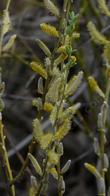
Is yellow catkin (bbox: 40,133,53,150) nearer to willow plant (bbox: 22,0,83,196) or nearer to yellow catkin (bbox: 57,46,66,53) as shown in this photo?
willow plant (bbox: 22,0,83,196)

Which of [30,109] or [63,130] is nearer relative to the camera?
[63,130]

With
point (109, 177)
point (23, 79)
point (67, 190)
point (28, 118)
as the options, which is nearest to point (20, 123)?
point (28, 118)

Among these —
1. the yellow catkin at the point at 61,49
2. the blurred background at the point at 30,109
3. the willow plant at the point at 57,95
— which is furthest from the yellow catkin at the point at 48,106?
the blurred background at the point at 30,109

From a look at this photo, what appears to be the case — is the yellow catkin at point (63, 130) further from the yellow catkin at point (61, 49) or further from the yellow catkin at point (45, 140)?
the yellow catkin at point (61, 49)

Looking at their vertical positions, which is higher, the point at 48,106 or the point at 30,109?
the point at 48,106

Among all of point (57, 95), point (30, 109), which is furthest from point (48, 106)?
point (30, 109)

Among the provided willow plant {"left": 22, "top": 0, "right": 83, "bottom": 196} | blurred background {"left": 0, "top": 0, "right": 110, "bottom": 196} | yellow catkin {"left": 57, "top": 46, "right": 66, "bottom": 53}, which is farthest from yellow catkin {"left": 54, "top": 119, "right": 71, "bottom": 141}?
blurred background {"left": 0, "top": 0, "right": 110, "bottom": 196}

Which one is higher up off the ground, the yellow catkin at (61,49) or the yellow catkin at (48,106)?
the yellow catkin at (61,49)

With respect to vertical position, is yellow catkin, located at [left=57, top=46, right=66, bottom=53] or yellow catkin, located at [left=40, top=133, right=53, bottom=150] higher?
yellow catkin, located at [left=57, top=46, right=66, bottom=53]

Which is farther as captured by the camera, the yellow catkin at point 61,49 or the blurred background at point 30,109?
the blurred background at point 30,109

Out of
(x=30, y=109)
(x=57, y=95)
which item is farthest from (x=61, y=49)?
(x=30, y=109)

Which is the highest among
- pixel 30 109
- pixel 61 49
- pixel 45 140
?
pixel 61 49

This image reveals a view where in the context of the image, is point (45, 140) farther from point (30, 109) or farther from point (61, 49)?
point (30, 109)
